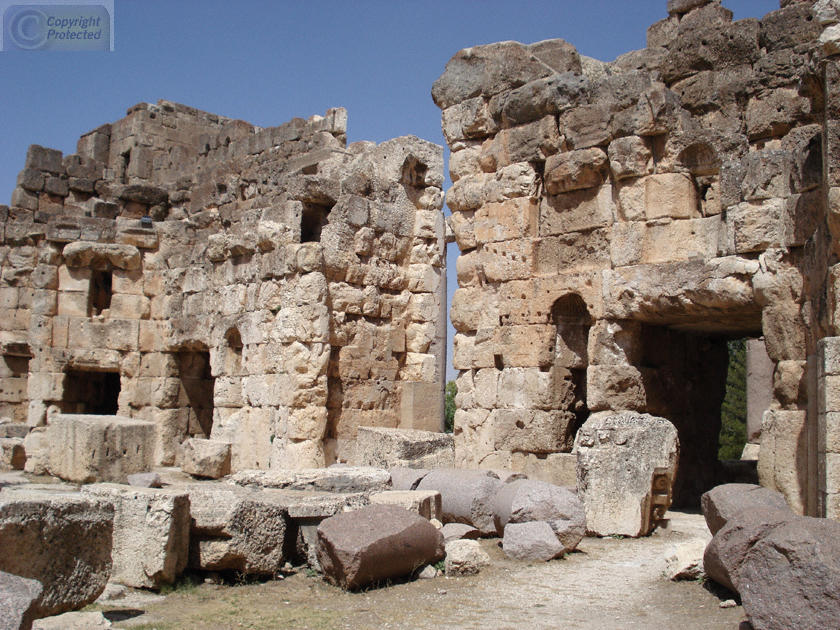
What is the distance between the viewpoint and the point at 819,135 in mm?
7309

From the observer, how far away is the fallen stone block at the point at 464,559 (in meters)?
6.24

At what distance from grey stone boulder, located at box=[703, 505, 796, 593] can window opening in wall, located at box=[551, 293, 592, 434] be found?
160 inches

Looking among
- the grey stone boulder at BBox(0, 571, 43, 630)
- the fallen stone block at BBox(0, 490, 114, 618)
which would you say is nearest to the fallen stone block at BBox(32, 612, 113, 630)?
the fallen stone block at BBox(0, 490, 114, 618)

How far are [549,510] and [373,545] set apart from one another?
5.92 ft

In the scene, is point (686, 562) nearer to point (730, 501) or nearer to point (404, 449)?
point (730, 501)

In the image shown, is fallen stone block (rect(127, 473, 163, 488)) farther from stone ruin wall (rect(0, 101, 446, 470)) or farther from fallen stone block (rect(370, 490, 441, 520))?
fallen stone block (rect(370, 490, 441, 520))

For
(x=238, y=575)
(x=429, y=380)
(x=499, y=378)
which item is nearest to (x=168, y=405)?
(x=429, y=380)

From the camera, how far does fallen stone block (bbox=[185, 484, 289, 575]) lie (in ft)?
19.9

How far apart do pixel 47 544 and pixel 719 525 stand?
4.46 meters

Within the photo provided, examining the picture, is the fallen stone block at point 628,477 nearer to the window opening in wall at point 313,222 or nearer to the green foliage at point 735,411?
the window opening in wall at point 313,222

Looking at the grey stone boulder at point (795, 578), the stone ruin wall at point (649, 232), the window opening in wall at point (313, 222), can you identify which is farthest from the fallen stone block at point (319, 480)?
the window opening in wall at point (313, 222)

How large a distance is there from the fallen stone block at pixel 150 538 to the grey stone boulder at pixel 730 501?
12.5ft

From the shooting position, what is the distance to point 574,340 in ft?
31.1

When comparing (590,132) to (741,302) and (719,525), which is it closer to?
(741,302)
